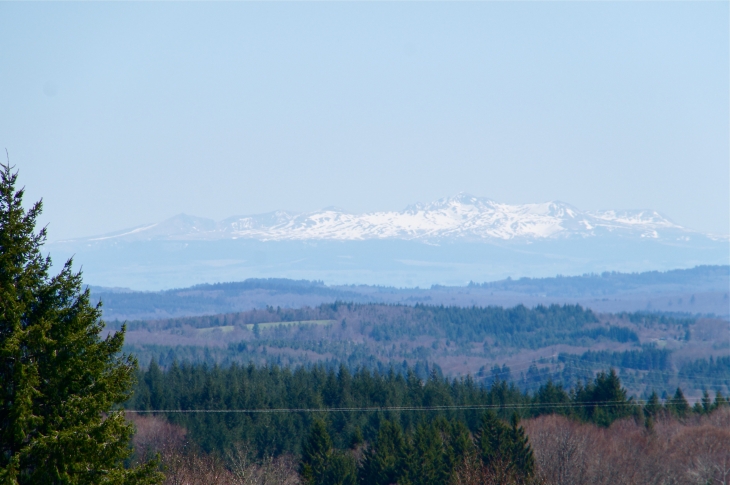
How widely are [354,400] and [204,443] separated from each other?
1874cm

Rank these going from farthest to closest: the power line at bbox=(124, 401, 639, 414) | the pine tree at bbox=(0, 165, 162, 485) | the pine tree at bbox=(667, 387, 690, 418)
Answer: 1. the pine tree at bbox=(667, 387, 690, 418)
2. the power line at bbox=(124, 401, 639, 414)
3. the pine tree at bbox=(0, 165, 162, 485)

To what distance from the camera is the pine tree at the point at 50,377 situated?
1500 cm

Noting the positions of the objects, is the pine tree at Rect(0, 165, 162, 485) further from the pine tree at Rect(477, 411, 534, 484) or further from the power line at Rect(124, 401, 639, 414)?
the power line at Rect(124, 401, 639, 414)

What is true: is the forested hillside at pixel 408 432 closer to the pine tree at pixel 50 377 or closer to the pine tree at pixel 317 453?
the pine tree at pixel 317 453

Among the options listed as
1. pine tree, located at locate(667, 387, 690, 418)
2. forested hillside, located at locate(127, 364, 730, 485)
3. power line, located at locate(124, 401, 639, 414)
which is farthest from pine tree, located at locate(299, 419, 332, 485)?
pine tree, located at locate(667, 387, 690, 418)

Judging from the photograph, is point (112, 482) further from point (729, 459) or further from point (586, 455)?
point (729, 459)

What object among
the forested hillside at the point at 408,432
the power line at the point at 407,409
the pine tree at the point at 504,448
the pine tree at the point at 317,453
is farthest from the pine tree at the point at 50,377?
the power line at the point at 407,409

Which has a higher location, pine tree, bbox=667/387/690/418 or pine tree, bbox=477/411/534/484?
pine tree, bbox=477/411/534/484

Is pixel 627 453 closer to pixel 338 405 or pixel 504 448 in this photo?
pixel 504 448

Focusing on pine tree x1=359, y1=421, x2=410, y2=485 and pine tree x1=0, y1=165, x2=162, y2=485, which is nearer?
pine tree x1=0, y1=165, x2=162, y2=485

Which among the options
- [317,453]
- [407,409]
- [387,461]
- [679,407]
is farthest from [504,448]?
[679,407]

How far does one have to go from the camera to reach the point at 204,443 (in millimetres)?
75000

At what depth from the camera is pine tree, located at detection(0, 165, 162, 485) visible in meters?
15.0

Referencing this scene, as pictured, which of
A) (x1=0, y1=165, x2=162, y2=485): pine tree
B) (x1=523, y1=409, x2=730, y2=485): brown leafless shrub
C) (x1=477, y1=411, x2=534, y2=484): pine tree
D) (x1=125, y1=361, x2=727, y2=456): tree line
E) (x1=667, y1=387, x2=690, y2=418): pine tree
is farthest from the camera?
(x1=667, y1=387, x2=690, y2=418): pine tree
